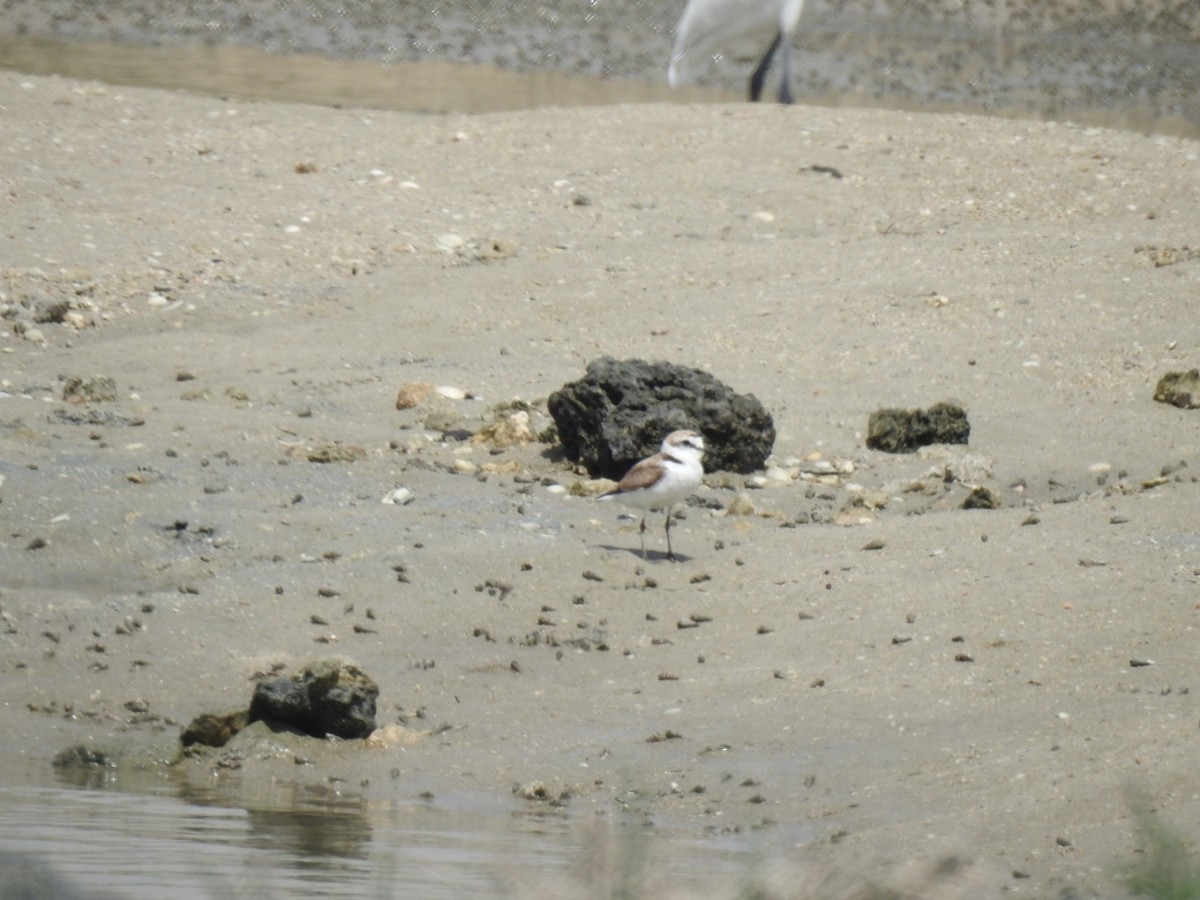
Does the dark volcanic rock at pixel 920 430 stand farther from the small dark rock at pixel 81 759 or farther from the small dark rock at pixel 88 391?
the small dark rock at pixel 81 759

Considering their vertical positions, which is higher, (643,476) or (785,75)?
(785,75)

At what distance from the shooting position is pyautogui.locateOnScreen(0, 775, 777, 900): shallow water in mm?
4203

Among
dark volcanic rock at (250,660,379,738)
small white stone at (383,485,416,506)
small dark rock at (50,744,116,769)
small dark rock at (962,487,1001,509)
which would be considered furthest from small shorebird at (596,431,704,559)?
small dark rock at (50,744,116,769)

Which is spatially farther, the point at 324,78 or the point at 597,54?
the point at 597,54

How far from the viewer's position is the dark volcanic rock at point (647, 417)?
7984 mm

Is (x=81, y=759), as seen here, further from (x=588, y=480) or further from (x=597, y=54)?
Answer: (x=597, y=54)

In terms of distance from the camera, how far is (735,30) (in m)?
16.9

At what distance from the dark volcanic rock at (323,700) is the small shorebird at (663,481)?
1727mm

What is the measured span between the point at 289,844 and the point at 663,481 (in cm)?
267

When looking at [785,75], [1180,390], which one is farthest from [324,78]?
[1180,390]

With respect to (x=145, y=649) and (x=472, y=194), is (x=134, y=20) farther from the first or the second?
(x=145, y=649)

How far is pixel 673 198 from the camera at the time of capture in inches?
510

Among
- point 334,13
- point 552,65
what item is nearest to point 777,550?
point 552,65

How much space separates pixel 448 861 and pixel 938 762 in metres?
1.47
